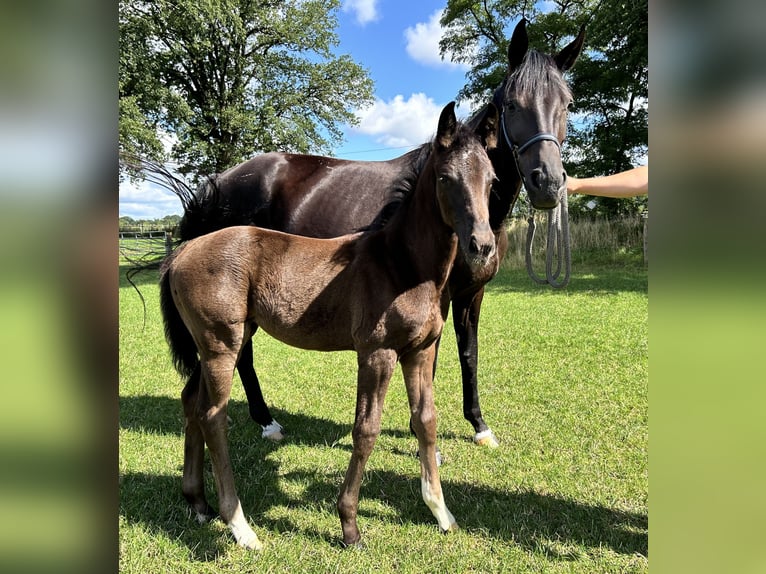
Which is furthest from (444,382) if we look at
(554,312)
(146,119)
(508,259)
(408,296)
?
(146,119)

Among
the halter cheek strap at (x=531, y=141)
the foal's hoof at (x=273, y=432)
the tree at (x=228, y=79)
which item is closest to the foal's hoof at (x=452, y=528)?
the foal's hoof at (x=273, y=432)

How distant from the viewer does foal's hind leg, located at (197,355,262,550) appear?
7.51ft

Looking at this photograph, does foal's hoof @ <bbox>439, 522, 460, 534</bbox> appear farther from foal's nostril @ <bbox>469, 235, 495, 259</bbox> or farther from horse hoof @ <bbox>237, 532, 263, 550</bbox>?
foal's nostril @ <bbox>469, 235, 495, 259</bbox>

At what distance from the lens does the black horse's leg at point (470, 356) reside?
3.42 meters

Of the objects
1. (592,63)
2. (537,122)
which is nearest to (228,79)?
(592,63)

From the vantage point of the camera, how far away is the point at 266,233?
2.46 meters

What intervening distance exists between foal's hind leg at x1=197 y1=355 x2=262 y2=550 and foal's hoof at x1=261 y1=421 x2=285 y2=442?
1219 millimetres

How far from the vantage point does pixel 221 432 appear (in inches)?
91.5

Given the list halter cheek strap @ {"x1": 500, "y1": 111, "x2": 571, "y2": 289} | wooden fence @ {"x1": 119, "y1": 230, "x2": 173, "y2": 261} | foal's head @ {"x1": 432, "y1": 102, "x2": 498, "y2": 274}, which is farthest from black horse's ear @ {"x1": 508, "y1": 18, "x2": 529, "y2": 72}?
wooden fence @ {"x1": 119, "y1": 230, "x2": 173, "y2": 261}

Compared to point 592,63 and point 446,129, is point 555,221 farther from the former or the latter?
point 592,63

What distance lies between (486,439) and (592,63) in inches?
701

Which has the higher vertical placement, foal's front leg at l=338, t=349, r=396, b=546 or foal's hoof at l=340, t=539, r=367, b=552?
foal's front leg at l=338, t=349, r=396, b=546
